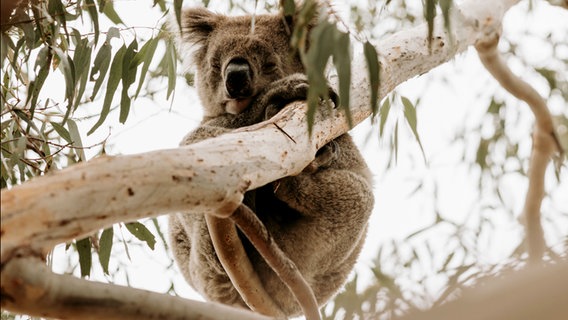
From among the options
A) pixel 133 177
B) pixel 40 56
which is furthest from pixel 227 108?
pixel 133 177

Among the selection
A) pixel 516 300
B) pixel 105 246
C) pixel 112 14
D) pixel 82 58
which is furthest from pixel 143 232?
pixel 516 300

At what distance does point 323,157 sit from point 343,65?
1088mm

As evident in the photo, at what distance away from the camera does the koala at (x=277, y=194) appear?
283 cm

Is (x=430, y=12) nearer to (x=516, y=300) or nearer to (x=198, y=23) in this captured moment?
(x=516, y=300)

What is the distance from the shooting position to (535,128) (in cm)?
303

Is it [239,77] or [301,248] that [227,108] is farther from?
[301,248]

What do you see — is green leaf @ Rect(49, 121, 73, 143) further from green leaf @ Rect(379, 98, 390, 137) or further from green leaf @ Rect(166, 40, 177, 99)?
green leaf @ Rect(379, 98, 390, 137)

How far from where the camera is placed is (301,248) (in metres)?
2.94

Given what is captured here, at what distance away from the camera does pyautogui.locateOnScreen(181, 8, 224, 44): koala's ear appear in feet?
11.7

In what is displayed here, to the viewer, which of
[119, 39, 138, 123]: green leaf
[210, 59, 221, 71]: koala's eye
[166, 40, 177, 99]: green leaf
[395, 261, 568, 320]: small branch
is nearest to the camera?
[395, 261, 568, 320]: small branch

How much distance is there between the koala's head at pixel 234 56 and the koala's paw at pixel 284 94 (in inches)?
10.8

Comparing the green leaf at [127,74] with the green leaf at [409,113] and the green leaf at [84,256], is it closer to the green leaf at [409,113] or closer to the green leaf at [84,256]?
the green leaf at [84,256]

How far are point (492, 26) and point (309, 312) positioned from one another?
1698 mm

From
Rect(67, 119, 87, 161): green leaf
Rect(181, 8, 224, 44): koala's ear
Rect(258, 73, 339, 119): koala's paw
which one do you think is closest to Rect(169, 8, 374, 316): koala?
Rect(258, 73, 339, 119): koala's paw
